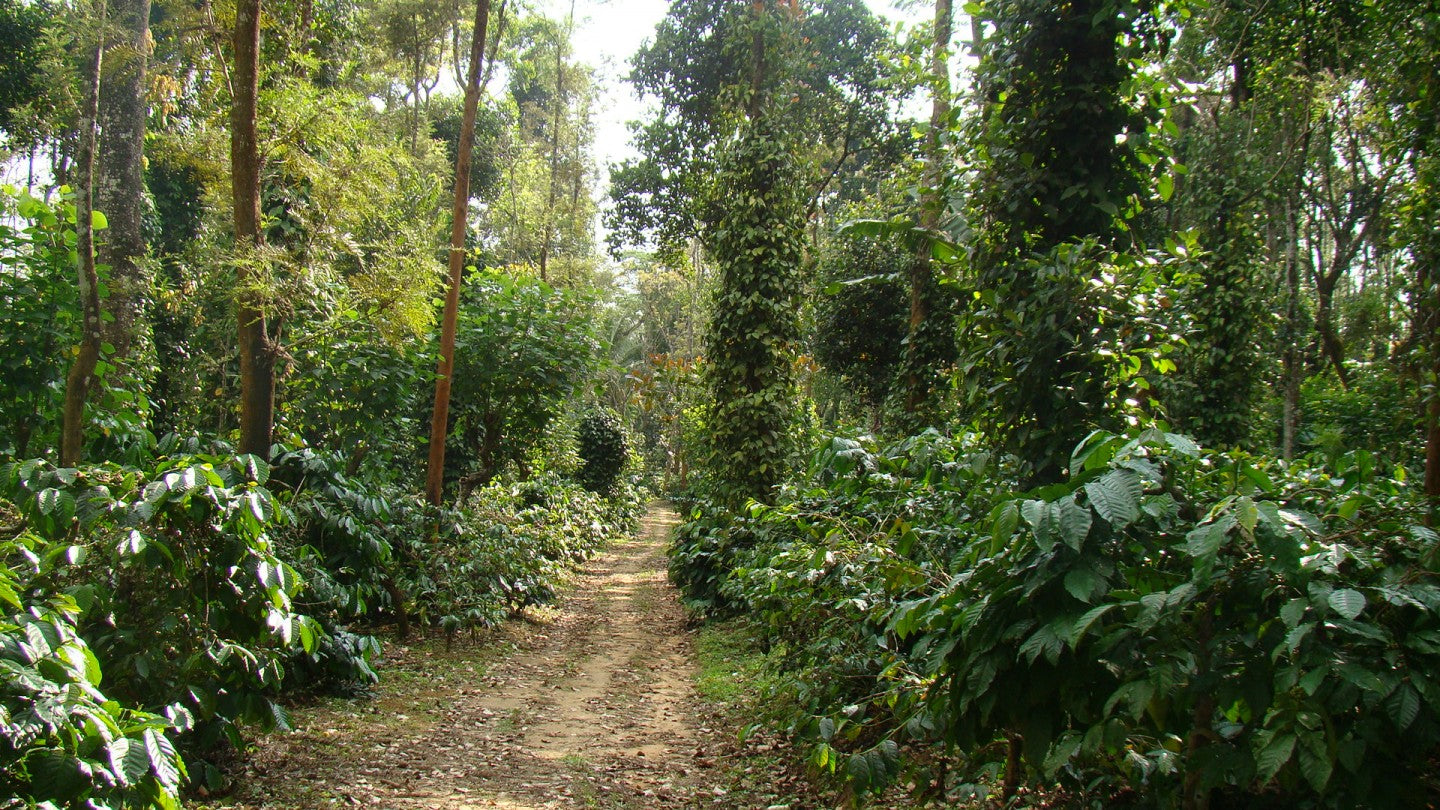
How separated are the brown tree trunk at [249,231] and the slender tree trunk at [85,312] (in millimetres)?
748

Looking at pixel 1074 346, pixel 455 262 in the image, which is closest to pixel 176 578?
pixel 1074 346

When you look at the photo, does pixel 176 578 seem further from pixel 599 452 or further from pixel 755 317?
pixel 599 452

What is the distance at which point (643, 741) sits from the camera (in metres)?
5.45

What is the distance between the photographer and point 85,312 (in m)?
4.92

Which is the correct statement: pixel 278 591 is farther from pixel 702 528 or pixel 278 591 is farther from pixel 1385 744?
pixel 702 528

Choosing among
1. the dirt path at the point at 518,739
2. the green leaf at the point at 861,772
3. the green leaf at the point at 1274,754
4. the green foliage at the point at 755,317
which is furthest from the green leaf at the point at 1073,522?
the green foliage at the point at 755,317

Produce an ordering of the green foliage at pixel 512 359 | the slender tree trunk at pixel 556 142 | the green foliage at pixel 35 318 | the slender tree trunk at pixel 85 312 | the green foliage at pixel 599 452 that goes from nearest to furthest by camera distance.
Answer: the slender tree trunk at pixel 85 312 → the green foliage at pixel 35 318 → the green foliage at pixel 512 359 → the green foliage at pixel 599 452 → the slender tree trunk at pixel 556 142

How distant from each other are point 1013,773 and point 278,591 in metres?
2.73

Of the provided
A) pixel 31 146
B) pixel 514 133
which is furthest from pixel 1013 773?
pixel 514 133

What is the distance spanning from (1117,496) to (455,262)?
24.5 ft

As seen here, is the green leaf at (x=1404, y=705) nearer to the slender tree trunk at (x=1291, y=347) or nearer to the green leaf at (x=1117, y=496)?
the green leaf at (x=1117, y=496)

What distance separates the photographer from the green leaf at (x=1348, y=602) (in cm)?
166

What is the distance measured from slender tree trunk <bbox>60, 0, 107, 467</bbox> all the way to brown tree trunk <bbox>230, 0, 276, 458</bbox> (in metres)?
0.75

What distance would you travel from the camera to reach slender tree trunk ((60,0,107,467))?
468 cm
